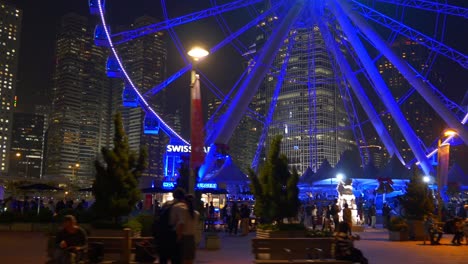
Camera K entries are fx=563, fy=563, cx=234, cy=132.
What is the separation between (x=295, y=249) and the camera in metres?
12.8

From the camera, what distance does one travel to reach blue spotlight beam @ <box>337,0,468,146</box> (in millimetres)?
32344

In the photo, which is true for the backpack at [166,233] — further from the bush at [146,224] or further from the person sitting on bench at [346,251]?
the bush at [146,224]

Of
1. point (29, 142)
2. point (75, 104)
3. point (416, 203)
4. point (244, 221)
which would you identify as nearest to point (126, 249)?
point (244, 221)

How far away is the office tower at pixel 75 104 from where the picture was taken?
596 ft

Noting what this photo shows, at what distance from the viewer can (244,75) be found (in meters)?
37.5

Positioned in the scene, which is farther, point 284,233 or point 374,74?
point 374,74

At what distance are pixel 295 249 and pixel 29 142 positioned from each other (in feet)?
590

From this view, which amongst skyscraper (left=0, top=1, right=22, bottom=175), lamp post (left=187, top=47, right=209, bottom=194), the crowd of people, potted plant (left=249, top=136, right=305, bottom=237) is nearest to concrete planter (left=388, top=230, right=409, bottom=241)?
potted plant (left=249, top=136, right=305, bottom=237)

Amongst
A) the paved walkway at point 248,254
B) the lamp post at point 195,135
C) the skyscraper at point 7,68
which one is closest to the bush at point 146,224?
the paved walkway at point 248,254

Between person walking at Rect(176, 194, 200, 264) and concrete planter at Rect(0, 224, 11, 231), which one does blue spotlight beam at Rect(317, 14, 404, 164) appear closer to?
concrete planter at Rect(0, 224, 11, 231)

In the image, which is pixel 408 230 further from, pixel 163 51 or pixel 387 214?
pixel 163 51

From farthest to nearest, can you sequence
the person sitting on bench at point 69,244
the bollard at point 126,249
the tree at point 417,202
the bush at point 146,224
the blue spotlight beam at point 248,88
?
the blue spotlight beam at point 248,88 → the tree at point 417,202 → the bush at point 146,224 → the bollard at point 126,249 → the person sitting on bench at point 69,244

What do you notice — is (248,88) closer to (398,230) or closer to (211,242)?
(398,230)

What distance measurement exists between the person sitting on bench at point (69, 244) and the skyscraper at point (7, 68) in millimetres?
131270
